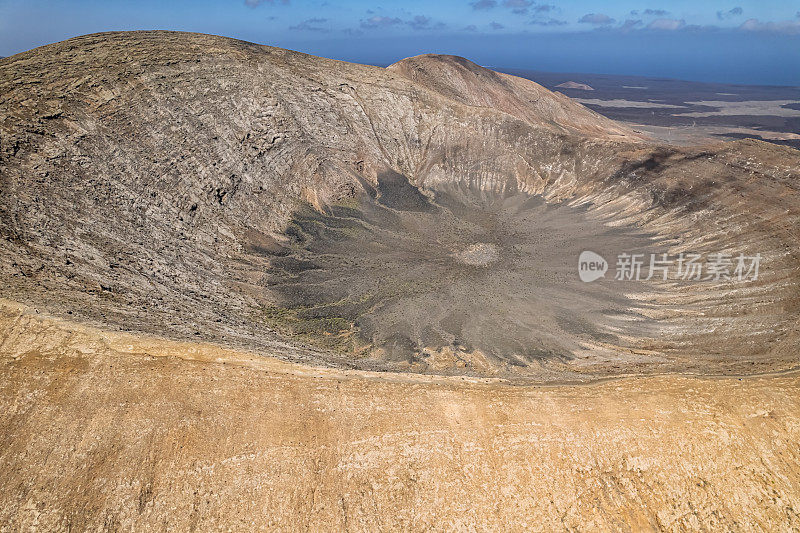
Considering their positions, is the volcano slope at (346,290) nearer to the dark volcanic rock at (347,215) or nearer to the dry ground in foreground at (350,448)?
the dry ground in foreground at (350,448)

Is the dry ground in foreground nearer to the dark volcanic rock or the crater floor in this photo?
the dark volcanic rock

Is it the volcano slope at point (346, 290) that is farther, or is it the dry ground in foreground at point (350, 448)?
the volcano slope at point (346, 290)

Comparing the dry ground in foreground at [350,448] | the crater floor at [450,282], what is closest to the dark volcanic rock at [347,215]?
the crater floor at [450,282]

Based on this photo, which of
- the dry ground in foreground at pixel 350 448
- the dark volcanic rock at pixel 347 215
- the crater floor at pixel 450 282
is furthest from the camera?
the crater floor at pixel 450 282

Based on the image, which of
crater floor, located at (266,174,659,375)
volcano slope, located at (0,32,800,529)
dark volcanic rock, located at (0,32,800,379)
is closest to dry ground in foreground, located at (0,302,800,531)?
volcano slope, located at (0,32,800,529)

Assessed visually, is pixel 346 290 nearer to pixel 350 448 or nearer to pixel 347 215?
pixel 347 215

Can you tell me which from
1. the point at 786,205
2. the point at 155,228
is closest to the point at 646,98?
the point at 786,205

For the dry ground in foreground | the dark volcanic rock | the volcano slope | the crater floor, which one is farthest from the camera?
the crater floor

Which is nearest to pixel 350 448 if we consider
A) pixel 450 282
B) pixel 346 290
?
pixel 346 290
